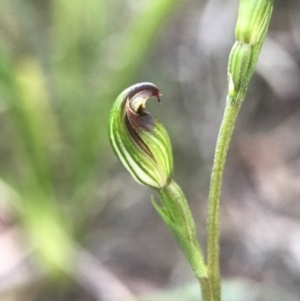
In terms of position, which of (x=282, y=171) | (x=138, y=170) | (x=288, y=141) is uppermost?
(x=288, y=141)

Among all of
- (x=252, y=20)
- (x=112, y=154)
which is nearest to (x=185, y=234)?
(x=252, y=20)

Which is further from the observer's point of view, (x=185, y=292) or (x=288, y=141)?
(x=288, y=141)

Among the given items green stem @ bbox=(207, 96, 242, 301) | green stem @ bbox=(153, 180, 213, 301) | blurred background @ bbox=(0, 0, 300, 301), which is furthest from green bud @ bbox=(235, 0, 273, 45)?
blurred background @ bbox=(0, 0, 300, 301)

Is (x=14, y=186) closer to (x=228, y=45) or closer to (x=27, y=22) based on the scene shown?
(x=27, y=22)

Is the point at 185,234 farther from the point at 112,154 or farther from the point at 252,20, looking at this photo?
the point at 112,154

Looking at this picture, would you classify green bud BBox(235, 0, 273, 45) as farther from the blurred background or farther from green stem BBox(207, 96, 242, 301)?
the blurred background

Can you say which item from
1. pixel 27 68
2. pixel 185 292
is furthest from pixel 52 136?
pixel 185 292
